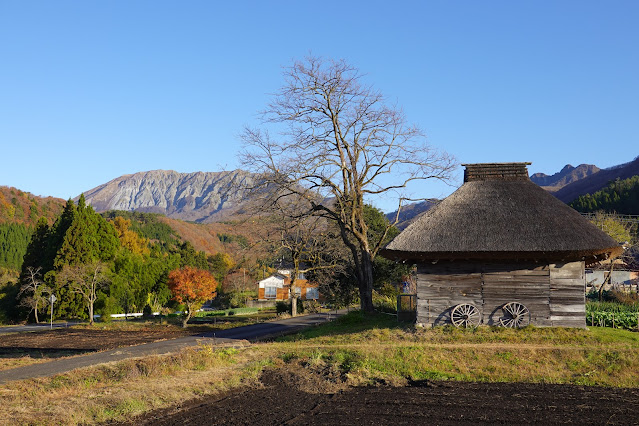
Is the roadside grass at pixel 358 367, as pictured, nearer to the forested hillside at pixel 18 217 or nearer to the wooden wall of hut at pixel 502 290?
the wooden wall of hut at pixel 502 290

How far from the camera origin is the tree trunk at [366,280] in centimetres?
2543

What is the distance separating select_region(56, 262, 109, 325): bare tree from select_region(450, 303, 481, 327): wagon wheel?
31702 millimetres

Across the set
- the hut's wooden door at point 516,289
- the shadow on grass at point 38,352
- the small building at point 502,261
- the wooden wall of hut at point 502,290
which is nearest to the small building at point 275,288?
the shadow on grass at point 38,352

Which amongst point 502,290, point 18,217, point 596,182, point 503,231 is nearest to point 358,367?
point 502,290

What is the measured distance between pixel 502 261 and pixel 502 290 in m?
1.04

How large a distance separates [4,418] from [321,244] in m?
31.0

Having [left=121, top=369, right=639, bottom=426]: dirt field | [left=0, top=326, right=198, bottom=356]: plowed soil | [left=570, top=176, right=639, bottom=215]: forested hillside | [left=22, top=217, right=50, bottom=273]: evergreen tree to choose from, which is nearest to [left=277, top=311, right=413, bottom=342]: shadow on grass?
[left=121, top=369, right=639, bottom=426]: dirt field

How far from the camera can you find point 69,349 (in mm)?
25359

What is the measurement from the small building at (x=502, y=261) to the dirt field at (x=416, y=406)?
5559 millimetres

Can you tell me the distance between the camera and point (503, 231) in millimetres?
18828

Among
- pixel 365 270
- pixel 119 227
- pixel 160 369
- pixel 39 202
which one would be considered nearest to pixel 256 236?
pixel 365 270

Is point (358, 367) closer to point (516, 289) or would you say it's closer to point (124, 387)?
point (124, 387)

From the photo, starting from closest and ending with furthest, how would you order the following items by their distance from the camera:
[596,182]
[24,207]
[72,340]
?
[72,340] → [24,207] → [596,182]

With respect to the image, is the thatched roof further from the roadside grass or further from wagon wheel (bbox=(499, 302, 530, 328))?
the roadside grass
